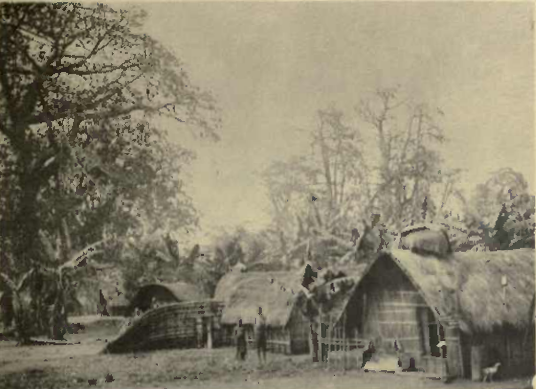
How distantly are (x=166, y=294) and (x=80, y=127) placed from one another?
462 centimetres

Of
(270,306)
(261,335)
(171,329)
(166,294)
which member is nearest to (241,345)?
(261,335)

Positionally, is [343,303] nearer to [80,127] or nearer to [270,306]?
[270,306]

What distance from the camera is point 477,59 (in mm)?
11062

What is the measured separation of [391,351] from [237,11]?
18.7 feet

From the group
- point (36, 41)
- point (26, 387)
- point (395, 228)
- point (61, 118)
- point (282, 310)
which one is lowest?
point (26, 387)

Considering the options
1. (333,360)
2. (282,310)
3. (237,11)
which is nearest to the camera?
(237,11)

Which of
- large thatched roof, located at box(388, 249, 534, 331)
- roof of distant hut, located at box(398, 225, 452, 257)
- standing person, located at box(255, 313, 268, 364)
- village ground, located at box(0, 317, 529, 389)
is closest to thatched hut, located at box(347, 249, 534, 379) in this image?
large thatched roof, located at box(388, 249, 534, 331)

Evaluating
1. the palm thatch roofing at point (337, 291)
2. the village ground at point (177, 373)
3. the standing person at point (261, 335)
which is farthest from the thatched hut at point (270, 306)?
the village ground at point (177, 373)

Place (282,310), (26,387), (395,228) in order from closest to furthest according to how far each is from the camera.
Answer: (26,387), (395,228), (282,310)

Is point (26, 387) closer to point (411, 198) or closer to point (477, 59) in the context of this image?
point (411, 198)

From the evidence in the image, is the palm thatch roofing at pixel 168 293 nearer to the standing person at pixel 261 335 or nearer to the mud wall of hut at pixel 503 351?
the standing person at pixel 261 335

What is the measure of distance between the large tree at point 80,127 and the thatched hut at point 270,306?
285cm

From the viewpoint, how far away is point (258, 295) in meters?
14.1

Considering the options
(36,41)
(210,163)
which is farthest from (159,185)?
(36,41)
